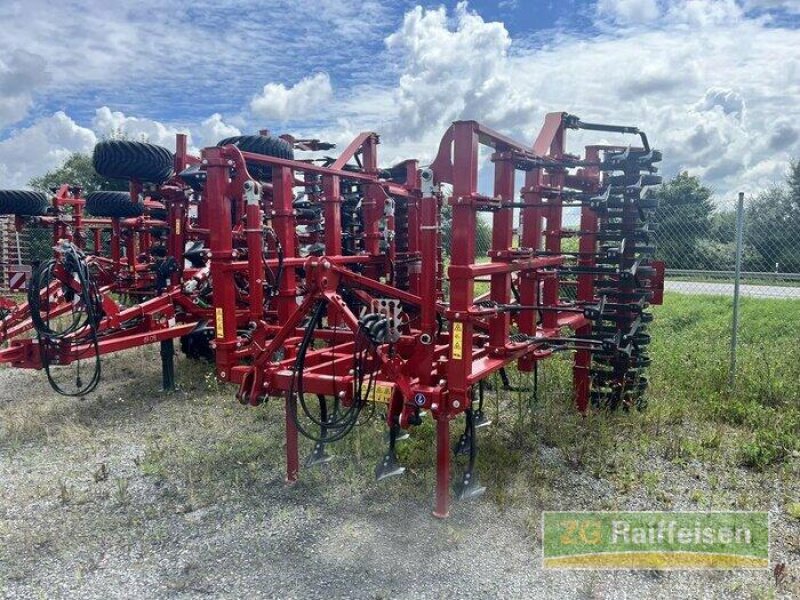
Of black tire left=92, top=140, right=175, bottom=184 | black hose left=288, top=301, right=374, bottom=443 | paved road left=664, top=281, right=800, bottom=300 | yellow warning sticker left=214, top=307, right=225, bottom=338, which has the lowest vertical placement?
paved road left=664, top=281, right=800, bottom=300

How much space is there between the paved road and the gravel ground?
329 inches

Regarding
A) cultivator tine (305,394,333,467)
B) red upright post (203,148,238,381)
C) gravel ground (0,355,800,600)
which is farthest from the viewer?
cultivator tine (305,394,333,467)

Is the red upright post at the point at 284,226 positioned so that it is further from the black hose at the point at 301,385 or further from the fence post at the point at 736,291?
the fence post at the point at 736,291

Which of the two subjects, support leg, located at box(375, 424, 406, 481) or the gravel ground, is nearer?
the gravel ground

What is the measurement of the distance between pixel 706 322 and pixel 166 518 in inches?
357

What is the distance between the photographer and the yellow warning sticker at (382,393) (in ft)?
12.1

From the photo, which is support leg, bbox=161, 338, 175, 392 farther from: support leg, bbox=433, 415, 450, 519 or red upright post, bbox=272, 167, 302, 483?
support leg, bbox=433, 415, 450, 519

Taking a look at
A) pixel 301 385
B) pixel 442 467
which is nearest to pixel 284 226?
pixel 301 385

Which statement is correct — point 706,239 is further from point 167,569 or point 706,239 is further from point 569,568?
point 167,569

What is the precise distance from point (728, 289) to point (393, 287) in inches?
389

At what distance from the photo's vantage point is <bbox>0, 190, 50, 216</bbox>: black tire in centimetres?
871

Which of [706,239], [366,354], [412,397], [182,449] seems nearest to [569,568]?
[412,397]

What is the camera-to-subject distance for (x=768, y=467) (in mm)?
4477

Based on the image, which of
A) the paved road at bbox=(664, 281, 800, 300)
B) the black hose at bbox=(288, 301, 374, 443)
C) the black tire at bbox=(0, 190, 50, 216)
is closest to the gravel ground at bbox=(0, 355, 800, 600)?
the black hose at bbox=(288, 301, 374, 443)
